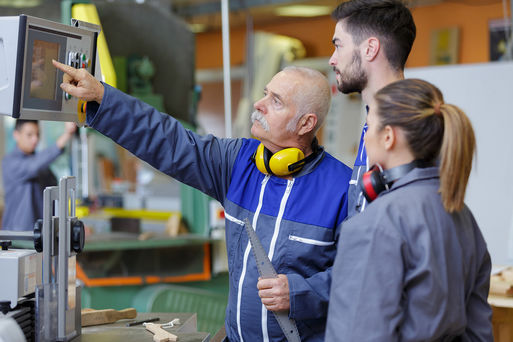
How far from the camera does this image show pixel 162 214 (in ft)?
13.2

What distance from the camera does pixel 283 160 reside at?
60.2 inches

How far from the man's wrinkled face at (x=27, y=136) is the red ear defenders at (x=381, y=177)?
3.22 metres

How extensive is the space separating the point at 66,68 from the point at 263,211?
61 centimetres

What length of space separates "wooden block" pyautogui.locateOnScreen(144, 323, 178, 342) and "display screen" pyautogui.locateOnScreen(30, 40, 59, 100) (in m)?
0.66

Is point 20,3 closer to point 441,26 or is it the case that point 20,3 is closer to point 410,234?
point 410,234

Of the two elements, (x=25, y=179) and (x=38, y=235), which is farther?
(x=25, y=179)

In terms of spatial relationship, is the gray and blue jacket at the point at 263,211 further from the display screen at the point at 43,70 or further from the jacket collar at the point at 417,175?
the jacket collar at the point at 417,175

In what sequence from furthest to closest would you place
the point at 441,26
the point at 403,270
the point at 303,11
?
the point at 303,11
the point at 441,26
the point at 403,270

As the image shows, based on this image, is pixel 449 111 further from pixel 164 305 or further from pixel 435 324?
pixel 164 305

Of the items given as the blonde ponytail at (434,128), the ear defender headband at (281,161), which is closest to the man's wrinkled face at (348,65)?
the ear defender headband at (281,161)

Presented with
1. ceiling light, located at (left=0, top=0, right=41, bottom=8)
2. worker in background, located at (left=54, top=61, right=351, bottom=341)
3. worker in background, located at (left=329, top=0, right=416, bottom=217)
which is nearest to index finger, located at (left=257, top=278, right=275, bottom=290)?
worker in background, located at (left=54, top=61, right=351, bottom=341)

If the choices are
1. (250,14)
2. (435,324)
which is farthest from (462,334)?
(250,14)

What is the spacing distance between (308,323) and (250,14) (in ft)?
21.9

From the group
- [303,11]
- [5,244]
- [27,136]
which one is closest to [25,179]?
[27,136]
